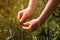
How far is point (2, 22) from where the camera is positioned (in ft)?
6.56

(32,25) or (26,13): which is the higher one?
(26,13)

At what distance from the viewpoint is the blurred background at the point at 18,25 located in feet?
6.43

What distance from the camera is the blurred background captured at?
6.43 ft

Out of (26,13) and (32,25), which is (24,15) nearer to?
(26,13)

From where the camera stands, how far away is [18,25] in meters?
1.96

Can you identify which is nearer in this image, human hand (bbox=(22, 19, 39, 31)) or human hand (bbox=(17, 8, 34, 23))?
human hand (bbox=(22, 19, 39, 31))

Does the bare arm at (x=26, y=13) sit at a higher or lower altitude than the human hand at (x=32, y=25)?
higher

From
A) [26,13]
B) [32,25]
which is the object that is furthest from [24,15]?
[32,25]

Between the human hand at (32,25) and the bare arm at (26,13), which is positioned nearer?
the human hand at (32,25)

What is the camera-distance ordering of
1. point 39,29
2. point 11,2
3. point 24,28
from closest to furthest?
1. point 24,28
2. point 39,29
3. point 11,2

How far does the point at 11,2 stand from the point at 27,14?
372 millimetres

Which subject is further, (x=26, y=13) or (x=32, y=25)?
(x=26, y=13)

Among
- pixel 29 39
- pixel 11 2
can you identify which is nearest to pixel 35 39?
pixel 29 39

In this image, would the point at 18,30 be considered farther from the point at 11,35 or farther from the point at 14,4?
the point at 14,4
